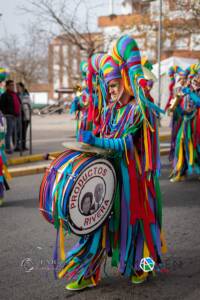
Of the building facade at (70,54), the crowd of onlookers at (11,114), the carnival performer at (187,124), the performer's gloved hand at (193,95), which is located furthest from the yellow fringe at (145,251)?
the building facade at (70,54)

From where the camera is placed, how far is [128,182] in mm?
3828

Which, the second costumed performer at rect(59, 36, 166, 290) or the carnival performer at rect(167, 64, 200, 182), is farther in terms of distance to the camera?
the carnival performer at rect(167, 64, 200, 182)

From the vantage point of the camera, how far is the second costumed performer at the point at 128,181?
3.77 metres

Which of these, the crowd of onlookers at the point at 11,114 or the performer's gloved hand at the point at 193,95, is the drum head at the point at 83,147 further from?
the crowd of onlookers at the point at 11,114

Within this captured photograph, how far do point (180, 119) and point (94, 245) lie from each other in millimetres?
5217

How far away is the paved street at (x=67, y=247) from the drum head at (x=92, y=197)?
616 mm

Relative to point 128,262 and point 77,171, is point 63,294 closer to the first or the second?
point 128,262

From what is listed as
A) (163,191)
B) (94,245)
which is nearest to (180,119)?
(163,191)

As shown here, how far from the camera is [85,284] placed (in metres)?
3.87

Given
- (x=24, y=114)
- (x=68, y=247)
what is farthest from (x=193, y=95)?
(x=24, y=114)

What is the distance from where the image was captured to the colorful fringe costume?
3762 millimetres

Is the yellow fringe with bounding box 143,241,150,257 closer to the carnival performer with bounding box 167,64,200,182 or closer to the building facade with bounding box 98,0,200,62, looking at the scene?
the carnival performer with bounding box 167,64,200,182

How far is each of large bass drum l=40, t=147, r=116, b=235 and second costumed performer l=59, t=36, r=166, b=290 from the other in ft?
0.63

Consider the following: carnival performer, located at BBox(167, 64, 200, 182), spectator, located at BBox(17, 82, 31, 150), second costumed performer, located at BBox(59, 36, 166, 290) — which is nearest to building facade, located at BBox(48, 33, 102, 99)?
spectator, located at BBox(17, 82, 31, 150)
